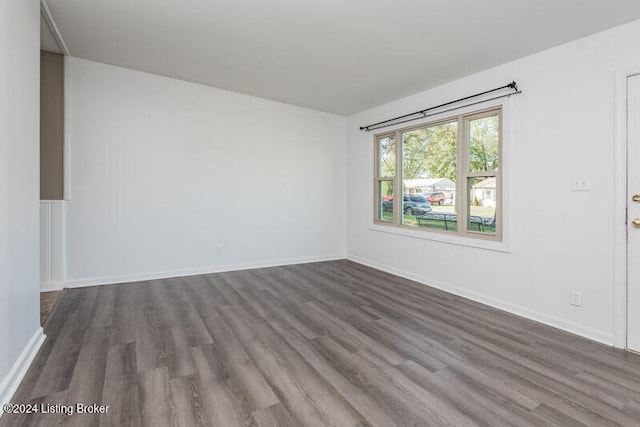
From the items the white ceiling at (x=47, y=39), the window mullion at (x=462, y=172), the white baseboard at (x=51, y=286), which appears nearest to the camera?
the white ceiling at (x=47, y=39)

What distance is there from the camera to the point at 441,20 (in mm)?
2623

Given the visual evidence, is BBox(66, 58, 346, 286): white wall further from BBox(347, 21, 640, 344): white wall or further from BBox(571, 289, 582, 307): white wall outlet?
BBox(571, 289, 582, 307): white wall outlet

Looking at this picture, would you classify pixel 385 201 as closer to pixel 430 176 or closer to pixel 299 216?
pixel 430 176

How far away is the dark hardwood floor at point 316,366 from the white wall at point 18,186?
24 centimetres

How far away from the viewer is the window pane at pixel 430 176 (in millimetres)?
4012

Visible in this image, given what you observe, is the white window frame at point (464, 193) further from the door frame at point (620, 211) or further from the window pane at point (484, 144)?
the door frame at point (620, 211)

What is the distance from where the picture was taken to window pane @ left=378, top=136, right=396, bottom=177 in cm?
496

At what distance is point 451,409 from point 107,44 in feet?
14.0

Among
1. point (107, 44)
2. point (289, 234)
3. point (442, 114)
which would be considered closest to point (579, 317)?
point (442, 114)

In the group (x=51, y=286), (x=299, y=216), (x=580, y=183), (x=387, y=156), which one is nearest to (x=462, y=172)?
(x=580, y=183)

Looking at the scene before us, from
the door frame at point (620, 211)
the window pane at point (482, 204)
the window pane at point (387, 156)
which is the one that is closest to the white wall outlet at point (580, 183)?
the door frame at point (620, 211)

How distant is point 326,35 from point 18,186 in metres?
2.59

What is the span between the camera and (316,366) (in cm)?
216

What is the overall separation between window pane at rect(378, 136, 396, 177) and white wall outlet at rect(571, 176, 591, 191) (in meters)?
2.40
